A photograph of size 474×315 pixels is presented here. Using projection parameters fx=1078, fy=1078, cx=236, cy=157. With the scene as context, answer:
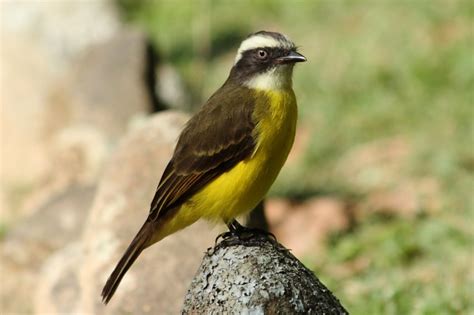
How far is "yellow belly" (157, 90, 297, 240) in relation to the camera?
570cm

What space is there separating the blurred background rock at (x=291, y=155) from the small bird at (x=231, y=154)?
0.74 m

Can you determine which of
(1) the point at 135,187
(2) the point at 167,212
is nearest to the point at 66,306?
(1) the point at 135,187

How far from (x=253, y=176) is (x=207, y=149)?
36 centimetres

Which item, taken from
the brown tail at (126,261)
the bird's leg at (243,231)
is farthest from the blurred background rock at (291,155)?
the bird's leg at (243,231)

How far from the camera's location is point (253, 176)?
5.68 m

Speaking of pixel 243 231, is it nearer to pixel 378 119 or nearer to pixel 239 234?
pixel 239 234

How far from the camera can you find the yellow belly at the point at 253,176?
5695 mm

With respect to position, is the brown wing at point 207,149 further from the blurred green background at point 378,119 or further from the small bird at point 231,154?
the blurred green background at point 378,119

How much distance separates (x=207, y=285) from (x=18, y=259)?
5106 mm

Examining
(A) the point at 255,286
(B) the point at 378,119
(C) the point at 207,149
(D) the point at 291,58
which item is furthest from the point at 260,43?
(B) the point at 378,119

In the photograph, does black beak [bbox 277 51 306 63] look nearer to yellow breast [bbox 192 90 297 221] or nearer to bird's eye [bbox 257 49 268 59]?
bird's eye [bbox 257 49 268 59]

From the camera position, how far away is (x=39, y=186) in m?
11.4

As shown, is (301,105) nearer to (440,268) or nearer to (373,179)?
(373,179)

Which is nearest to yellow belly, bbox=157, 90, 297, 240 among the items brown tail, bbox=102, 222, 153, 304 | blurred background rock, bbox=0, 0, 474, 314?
brown tail, bbox=102, 222, 153, 304
